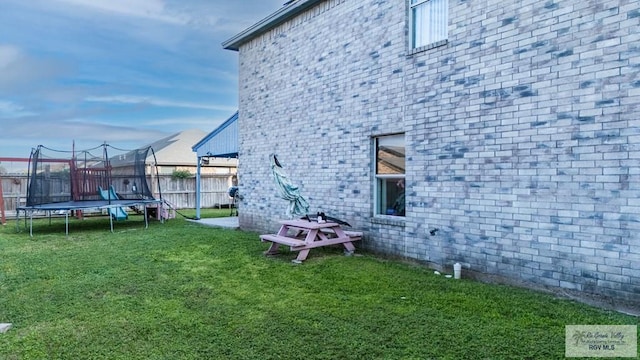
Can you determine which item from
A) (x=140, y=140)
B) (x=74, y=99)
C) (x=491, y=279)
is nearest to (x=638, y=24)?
(x=491, y=279)

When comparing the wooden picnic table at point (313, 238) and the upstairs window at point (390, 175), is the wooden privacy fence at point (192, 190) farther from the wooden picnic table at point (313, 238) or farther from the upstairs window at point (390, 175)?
the upstairs window at point (390, 175)

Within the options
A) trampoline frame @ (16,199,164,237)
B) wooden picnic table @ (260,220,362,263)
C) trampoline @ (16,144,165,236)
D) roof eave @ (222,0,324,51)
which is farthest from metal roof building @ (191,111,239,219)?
wooden picnic table @ (260,220,362,263)

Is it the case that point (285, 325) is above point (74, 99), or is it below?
below

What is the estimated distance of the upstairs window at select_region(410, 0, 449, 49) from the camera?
582 cm

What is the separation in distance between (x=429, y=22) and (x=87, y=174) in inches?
465

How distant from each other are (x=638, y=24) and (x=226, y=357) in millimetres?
4824

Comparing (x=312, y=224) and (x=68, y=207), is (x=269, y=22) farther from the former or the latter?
(x=68, y=207)

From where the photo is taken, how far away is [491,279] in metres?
5.12

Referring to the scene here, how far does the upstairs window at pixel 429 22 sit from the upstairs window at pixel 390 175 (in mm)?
1485

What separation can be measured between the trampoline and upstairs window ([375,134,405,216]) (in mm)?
7641

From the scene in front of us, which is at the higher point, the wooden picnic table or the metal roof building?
the metal roof building

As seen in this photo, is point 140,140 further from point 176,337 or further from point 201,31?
point 176,337

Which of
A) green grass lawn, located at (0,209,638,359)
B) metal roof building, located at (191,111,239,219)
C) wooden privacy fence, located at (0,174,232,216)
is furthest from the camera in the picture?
wooden privacy fence, located at (0,174,232,216)

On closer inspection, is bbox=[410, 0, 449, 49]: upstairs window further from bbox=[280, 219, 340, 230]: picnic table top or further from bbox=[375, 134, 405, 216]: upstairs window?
bbox=[280, 219, 340, 230]: picnic table top
